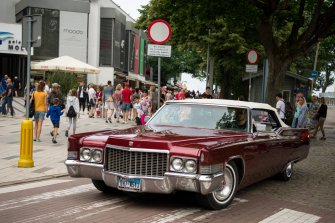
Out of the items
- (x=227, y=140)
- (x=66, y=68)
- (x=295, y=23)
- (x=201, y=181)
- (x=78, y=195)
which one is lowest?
(x=78, y=195)

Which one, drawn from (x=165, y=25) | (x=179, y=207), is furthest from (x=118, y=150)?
(x=165, y=25)

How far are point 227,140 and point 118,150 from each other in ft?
4.79

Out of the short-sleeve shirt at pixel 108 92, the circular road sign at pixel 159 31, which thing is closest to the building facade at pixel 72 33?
the short-sleeve shirt at pixel 108 92

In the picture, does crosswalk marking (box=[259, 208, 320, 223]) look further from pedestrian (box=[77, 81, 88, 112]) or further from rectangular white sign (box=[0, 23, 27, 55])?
rectangular white sign (box=[0, 23, 27, 55])

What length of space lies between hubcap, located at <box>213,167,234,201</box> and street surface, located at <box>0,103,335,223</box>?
20cm

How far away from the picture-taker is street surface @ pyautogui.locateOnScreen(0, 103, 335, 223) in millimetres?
5801

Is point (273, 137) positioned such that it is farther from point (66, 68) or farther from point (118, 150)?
point (66, 68)

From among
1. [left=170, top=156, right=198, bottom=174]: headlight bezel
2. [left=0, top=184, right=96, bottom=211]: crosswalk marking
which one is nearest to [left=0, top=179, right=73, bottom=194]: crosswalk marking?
[left=0, top=184, right=96, bottom=211]: crosswalk marking

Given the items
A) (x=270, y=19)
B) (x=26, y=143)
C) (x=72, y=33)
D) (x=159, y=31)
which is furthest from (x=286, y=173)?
(x=72, y=33)

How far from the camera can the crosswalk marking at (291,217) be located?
19.6 feet

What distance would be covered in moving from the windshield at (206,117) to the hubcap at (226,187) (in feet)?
3.16

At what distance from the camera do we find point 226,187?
643cm

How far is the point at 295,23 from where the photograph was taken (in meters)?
20.5

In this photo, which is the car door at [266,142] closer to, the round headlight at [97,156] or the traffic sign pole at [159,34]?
the round headlight at [97,156]
